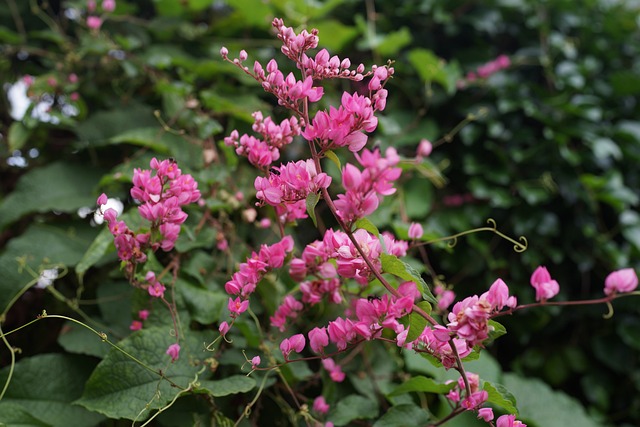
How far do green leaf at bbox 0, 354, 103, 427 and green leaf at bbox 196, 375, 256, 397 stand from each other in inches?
7.0

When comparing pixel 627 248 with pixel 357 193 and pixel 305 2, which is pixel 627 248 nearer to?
pixel 305 2

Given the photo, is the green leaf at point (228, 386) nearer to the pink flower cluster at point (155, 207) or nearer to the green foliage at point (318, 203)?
the green foliage at point (318, 203)

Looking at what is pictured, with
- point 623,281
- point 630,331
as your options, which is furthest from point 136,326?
point 630,331

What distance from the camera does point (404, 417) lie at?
665mm

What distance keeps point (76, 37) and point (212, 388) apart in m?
1.03

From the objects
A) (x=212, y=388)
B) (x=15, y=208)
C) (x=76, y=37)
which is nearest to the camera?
(x=212, y=388)

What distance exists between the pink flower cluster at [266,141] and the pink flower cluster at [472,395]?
1.04 feet

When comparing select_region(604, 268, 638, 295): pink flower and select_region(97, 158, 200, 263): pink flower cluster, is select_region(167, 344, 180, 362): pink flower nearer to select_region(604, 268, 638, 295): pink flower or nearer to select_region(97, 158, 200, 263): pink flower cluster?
select_region(97, 158, 200, 263): pink flower cluster

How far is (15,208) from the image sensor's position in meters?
0.95

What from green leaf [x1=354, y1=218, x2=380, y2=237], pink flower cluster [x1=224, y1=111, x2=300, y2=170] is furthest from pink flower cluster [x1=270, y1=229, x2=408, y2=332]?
pink flower cluster [x1=224, y1=111, x2=300, y2=170]

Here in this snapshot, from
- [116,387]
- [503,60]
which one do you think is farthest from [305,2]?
[116,387]

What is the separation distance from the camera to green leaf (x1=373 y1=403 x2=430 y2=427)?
2.16ft

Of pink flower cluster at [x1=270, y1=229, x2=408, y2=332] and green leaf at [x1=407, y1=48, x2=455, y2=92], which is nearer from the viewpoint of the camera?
pink flower cluster at [x1=270, y1=229, x2=408, y2=332]

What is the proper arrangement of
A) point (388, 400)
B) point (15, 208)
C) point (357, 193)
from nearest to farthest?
point (357, 193)
point (388, 400)
point (15, 208)
